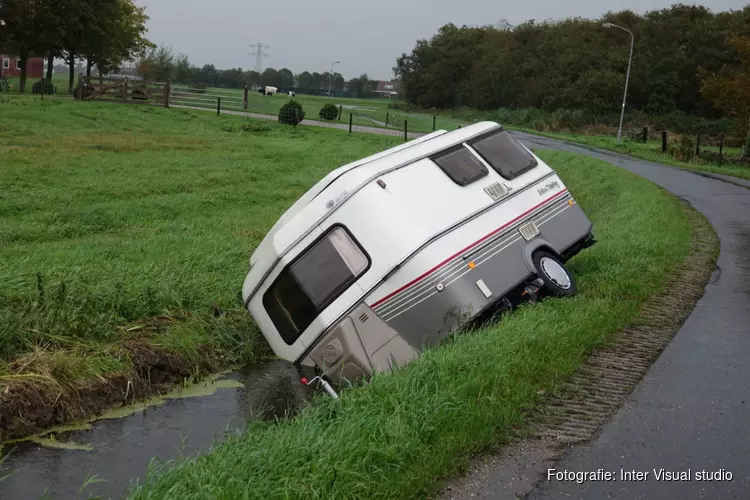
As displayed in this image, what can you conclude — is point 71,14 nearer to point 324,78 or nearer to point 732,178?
point 732,178

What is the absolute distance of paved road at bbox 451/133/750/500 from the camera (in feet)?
18.0

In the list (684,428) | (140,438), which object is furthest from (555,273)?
(140,438)

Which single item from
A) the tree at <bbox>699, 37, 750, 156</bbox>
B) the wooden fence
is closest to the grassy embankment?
the wooden fence

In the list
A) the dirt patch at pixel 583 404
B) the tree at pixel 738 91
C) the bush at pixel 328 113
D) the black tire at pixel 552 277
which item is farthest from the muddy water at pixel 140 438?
the bush at pixel 328 113

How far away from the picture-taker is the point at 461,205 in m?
10.1

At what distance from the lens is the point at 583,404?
704 centimetres

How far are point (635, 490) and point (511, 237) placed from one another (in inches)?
202

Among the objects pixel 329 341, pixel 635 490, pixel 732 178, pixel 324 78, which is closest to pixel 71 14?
pixel 732 178

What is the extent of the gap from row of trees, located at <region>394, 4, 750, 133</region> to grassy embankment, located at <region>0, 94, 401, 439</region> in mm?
41070

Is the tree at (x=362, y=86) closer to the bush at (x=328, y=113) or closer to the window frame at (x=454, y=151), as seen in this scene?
the bush at (x=328, y=113)

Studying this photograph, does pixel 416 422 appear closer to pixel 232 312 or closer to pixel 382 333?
pixel 382 333

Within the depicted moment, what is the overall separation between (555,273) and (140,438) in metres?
5.23

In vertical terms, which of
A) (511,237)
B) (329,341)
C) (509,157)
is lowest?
(329,341)

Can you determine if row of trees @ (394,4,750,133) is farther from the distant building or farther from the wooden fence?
the distant building
